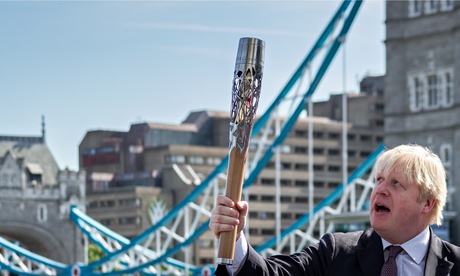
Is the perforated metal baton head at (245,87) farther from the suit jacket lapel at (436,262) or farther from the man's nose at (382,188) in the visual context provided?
the suit jacket lapel at (436,262)

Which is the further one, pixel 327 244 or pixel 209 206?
pixel 209 206

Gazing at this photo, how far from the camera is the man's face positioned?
15.8 ft

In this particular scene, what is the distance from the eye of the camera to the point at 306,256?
4.91 m

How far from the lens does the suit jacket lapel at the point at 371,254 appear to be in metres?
4.88

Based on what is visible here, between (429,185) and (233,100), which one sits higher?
(233,100)

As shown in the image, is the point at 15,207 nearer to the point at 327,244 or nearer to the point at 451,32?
the point at 451,32

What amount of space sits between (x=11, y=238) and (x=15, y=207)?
10.5 feet

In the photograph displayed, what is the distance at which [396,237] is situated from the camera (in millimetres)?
4895

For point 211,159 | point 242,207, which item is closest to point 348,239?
point 242,207

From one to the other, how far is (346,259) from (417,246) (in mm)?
275

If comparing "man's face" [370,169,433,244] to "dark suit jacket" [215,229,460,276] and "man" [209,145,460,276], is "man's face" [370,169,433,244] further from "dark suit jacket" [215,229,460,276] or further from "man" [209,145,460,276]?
"dark suit jacket" [215,229,460,276]

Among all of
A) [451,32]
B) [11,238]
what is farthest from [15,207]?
[451,32]

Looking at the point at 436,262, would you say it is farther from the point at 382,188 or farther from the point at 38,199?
the point at 38,199

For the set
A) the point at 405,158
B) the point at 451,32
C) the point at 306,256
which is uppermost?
the point at 451,32
